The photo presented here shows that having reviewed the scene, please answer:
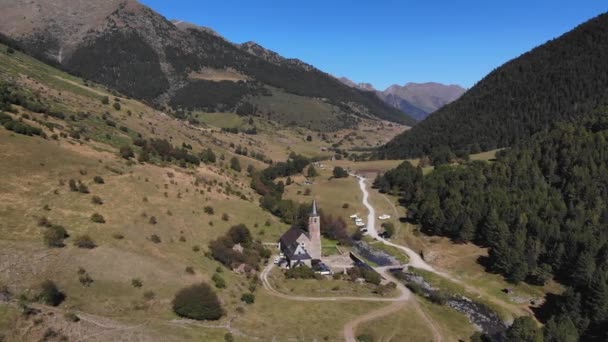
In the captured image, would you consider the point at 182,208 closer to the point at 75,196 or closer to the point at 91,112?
the point at 75,196

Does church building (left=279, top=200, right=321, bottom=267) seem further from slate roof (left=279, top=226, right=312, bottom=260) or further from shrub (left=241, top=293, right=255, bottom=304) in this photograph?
shrub (left=241, top=293, right=255, bottom=304)

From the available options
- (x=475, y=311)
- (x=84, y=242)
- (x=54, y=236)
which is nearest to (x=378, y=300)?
(x=475, y=311)

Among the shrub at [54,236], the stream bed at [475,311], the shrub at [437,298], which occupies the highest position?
the shrub at [54,236]

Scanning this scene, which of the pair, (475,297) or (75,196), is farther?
(475,297)

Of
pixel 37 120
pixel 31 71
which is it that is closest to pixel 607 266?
pixel 37 120

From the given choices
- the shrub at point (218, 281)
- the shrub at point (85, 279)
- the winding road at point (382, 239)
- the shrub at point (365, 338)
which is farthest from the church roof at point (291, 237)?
the shrub at point (85, 279)

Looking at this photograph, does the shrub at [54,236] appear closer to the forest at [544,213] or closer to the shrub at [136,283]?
the shrub at [136,283]
